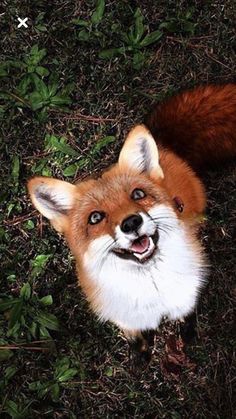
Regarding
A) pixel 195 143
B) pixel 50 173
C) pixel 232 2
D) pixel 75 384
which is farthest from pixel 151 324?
pixel 232 2

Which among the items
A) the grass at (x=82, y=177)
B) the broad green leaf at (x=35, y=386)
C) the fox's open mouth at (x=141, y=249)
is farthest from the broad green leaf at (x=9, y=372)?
the fox's open mouth at (x=141, y=249)

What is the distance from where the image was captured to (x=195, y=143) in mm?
3635

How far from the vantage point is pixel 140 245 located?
2926 millimetres

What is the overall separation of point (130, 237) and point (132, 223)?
72 millimetres

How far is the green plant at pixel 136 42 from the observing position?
4.32 m

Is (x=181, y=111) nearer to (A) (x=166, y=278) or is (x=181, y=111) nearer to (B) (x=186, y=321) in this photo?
(A) (x=166, y=278)

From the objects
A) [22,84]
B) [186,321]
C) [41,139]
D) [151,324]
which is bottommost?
[186,321]

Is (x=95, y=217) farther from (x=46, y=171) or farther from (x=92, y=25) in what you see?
(x=92, y=25)

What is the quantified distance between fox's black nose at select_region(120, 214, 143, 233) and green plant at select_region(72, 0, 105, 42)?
204 cm

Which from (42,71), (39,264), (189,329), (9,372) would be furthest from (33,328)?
(42,71)

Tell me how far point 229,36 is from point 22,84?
156 cm

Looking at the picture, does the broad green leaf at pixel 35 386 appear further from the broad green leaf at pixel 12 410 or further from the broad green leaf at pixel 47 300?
the broad green leaf at pixel 47 300

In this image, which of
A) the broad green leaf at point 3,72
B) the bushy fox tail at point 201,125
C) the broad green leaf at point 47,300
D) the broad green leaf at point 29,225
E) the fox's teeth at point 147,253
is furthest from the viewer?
the broad green leaf at point 3,72

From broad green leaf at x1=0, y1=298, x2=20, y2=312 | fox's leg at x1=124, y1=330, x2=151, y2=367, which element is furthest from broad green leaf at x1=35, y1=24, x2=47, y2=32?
fox's leg at x1=124, y1=330, x2=151, y2=367
